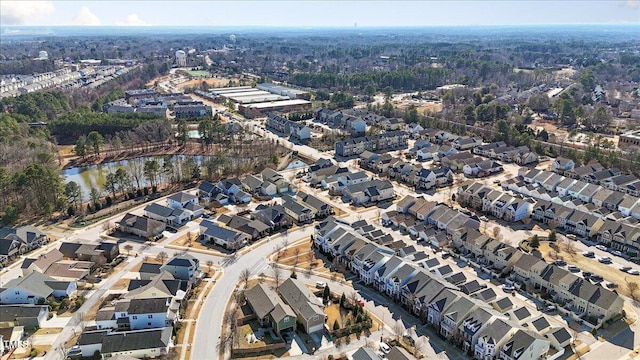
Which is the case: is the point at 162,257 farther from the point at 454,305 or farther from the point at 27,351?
the point at 454,305

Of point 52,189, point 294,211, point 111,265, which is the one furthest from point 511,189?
point 52,189

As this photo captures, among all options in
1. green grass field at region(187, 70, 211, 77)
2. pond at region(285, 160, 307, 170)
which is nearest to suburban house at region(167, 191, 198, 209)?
pond at region(285, 160, 307, 170)

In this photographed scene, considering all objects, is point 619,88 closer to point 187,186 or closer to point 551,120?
point 551,120

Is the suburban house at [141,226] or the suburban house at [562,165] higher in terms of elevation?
the suburban house at [562,165]

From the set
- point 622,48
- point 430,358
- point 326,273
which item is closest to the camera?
point 430,358

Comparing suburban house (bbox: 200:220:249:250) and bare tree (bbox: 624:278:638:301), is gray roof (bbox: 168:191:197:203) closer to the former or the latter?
suburban house (bbox: 200:220:249:250)

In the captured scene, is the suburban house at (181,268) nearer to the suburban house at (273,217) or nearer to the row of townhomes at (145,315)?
the row of townhomes at (145,315)

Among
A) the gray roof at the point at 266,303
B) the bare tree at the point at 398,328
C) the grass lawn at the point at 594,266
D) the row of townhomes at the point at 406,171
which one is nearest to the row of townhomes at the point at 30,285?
the gray roof at the point at 266,303
